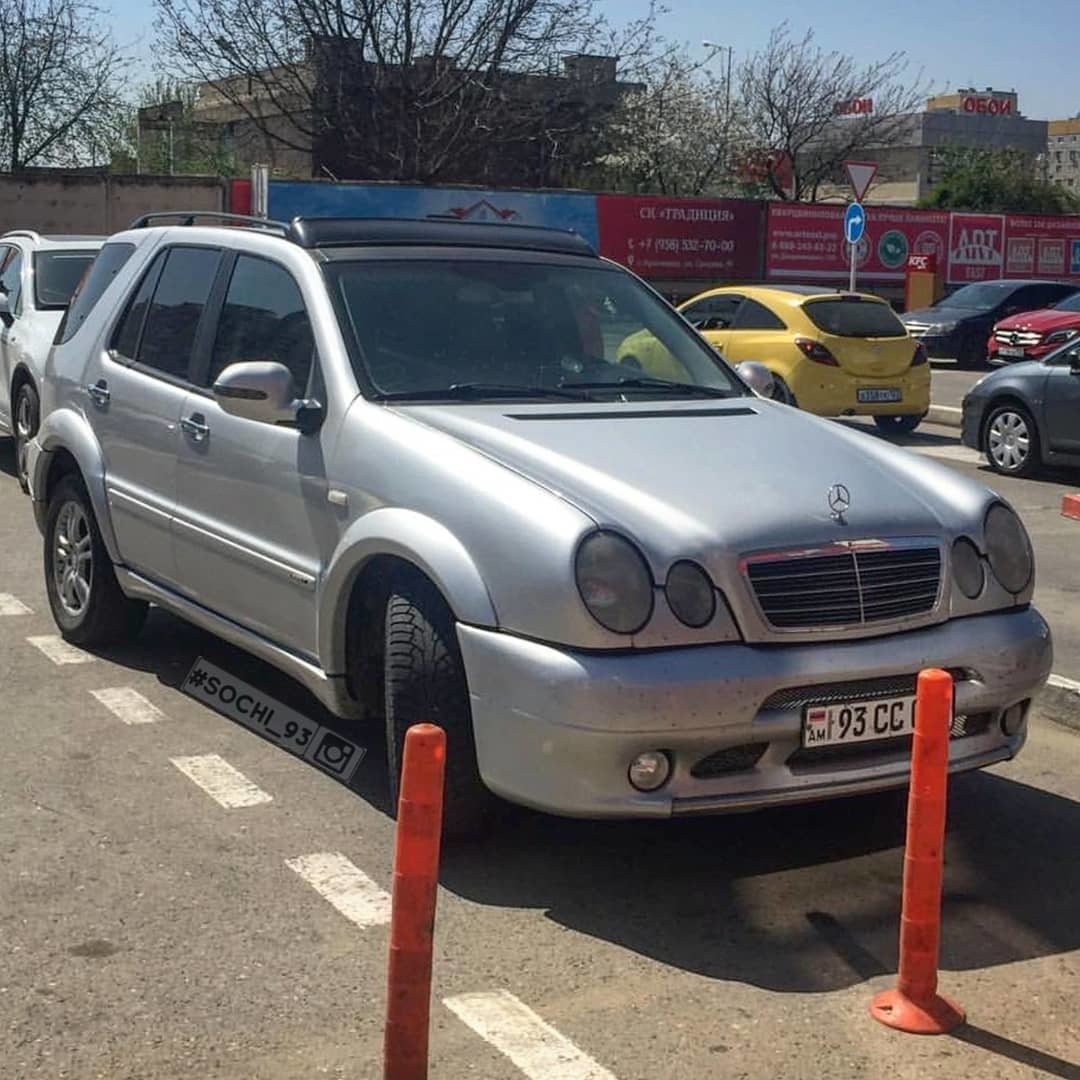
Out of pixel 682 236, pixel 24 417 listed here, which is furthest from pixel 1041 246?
pixel 24 417

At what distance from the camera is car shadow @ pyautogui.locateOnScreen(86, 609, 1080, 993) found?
4309 mm

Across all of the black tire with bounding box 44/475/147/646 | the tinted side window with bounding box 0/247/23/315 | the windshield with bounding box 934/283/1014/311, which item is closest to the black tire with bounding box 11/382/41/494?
the tinted side window with bounding box 0/247/23/315

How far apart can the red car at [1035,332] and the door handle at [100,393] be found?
17723mm

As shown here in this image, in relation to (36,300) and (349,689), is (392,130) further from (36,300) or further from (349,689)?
(349,689)

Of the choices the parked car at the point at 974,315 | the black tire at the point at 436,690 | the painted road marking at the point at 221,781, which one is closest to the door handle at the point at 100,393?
the painted road marking at the point at 221,781

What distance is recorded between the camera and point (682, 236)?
29922mm

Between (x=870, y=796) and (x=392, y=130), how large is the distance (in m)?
33.8

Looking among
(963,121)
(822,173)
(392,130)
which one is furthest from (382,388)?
(963,121)

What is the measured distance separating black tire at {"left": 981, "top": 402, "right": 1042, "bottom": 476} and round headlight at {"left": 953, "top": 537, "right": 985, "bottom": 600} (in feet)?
30.6

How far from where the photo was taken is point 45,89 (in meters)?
36.5

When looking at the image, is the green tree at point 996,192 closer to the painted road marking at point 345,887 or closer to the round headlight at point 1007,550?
the round headlight at point 1007,550

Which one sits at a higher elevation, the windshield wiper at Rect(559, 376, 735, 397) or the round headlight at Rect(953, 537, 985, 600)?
the windshield wiper at Rect(559, 376, 735, 397)

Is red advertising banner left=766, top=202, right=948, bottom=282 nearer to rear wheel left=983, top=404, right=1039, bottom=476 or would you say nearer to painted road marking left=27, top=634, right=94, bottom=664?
rear wheel left=983, top=404, right=1039, bottom=476

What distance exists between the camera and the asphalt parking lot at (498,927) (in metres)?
3.71
